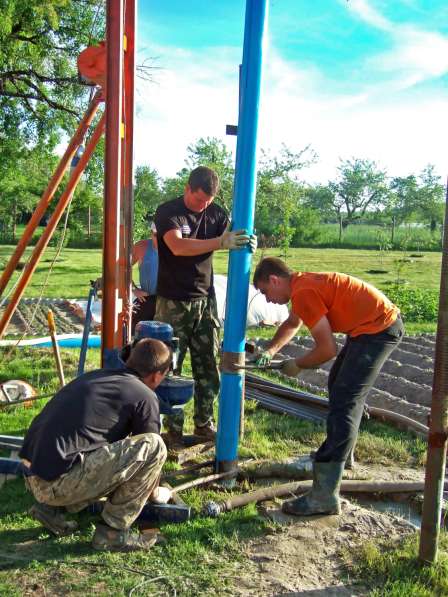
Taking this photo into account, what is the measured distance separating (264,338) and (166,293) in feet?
14.6

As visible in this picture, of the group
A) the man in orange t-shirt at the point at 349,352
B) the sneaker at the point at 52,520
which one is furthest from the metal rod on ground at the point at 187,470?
the sneaker at the point at 52,520

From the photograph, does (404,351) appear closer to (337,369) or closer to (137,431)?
(337,369)

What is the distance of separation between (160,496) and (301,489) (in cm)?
94

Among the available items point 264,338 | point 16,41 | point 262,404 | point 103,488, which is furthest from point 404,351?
point 16,41

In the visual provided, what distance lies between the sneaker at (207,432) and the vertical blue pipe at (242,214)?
61 cm

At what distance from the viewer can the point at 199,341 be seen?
15.1 feet

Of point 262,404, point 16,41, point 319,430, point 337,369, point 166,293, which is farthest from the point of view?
point 16,41

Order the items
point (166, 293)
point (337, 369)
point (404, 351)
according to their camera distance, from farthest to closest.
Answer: point (404, 351)
point (166, 293)
point (337, 369)

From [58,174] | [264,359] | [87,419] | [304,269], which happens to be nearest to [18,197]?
[304,269]

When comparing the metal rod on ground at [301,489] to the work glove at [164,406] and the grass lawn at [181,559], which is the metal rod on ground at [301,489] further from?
the work glove at [164,406]

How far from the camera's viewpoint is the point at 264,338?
8758 millimetres

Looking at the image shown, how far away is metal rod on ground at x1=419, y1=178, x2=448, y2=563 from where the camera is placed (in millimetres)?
2816

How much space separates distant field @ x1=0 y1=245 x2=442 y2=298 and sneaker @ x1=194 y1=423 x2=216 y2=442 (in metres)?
9.07

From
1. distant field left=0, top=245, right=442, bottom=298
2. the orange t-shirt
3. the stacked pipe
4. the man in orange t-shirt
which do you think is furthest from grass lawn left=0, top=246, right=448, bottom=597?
distant field left=0, top=245, right=442, bottom=298
